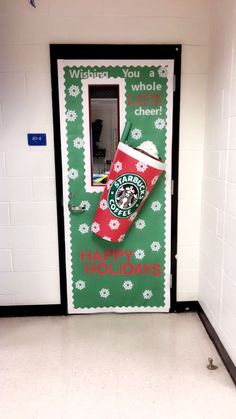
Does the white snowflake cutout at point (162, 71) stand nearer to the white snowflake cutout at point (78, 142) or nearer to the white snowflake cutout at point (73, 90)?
the white snowflake cutout at point (73, 90)

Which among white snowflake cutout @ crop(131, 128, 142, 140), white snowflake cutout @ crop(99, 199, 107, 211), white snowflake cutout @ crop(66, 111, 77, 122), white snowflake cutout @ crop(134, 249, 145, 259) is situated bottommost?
white snowflake cutout @ crop(134, 249, 145, 259)

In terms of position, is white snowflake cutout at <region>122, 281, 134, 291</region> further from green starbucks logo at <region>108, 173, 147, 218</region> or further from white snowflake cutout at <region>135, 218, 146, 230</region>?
green starbucks logo at <region>108, 173, 147, 218</region>

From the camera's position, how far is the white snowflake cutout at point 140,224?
105 inches

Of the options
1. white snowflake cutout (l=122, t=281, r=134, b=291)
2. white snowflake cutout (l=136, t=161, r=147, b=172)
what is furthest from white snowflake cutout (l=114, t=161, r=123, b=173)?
white snowflake cutout (l=122, t=281, r=134, b=291)

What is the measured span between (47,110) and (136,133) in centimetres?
71

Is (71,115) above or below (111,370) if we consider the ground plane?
above

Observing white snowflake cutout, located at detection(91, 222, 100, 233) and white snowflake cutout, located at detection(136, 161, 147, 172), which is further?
white snowflake cutout, located at detection(91, 222, 100, 233)

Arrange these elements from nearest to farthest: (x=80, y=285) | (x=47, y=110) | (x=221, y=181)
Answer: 1. (x=221, y=181)
2. (x=47, y=110)
3. (x=80, y=285)

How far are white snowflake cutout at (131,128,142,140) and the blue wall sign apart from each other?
687 millimetres

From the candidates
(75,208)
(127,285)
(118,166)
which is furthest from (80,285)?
(118,166)

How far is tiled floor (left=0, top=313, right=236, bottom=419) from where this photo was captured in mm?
1828

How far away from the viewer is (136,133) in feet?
8.39

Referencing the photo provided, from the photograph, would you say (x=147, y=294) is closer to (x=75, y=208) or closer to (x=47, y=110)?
(x=75, y=208)

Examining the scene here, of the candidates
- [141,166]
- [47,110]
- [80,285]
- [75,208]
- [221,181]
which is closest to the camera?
[221,181]
